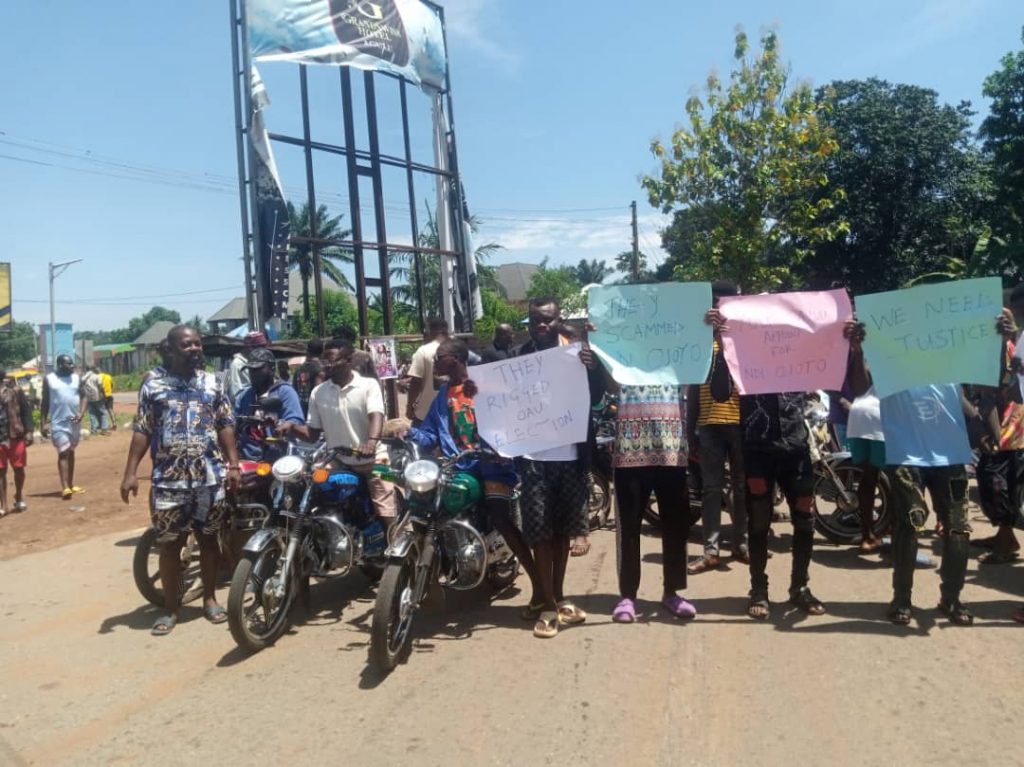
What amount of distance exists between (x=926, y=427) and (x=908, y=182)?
75.4ft

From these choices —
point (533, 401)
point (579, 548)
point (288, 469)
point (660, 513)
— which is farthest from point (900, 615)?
point (288, 469)

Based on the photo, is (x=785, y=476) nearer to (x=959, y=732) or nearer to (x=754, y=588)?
(x=754, y=588)

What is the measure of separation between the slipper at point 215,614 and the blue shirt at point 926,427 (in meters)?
4.22

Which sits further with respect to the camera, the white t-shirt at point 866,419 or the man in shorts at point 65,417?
the man in shorts at point 65,417

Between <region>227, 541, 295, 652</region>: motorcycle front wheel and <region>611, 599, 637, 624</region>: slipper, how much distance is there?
194 cm

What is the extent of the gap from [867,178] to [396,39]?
16809 mm

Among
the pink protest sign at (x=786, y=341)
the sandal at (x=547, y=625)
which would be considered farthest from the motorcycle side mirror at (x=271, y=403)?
A: the pink protest sign at (x=786, y=341)

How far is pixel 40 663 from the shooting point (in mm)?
4484

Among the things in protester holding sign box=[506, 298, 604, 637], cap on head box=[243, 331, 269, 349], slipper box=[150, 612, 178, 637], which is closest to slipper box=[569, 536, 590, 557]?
protester holding sign box=[506, 298, 604, 637]

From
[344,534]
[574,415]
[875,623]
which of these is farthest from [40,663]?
[875,623]

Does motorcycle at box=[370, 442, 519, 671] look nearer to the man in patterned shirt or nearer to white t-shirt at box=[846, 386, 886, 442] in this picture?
the man in patterned shirt

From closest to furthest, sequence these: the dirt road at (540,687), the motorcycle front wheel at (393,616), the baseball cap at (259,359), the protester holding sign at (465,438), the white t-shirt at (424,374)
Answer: the dirt road at (540,687), the motorcycle front wheel at (393,616), the protester holding sign at (465,438), the baseball cap at (259,359), the white t-shirt at (424,374)

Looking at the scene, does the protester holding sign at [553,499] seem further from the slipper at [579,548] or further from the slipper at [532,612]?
the slipper at [579,548]

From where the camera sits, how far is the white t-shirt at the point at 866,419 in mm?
5570
